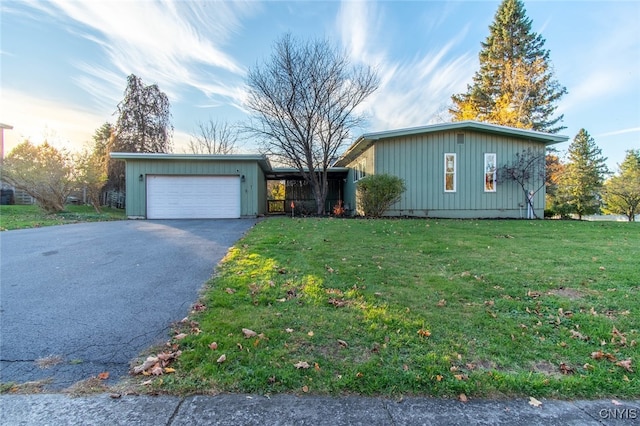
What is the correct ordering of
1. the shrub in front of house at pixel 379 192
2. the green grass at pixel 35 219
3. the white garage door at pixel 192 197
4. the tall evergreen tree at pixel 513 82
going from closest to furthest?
the green grass at pixel 35 219, the shrub in front of house at pixel 379 192, the white garage door at pixel 192 197, the tall evergreen tree at pixel 513 82

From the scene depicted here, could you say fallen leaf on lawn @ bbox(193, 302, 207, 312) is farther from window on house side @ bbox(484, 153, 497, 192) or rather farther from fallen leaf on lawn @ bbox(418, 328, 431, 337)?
window on house side @ bbox(484, 153, 497, 192)

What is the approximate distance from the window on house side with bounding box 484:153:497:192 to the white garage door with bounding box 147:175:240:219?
11111 mm

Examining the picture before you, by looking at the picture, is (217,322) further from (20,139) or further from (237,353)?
(20,139)

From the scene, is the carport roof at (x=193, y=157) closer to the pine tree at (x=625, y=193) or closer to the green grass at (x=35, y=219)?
the green grass at (x=35, y=219)

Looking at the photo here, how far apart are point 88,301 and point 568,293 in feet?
19.2

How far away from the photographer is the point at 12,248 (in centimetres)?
658

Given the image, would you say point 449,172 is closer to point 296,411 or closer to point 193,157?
point 193,157

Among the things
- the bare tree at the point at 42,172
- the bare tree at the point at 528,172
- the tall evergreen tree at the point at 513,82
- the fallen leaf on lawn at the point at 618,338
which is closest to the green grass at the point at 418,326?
the fallen leaf on lawn at the point at 618,338

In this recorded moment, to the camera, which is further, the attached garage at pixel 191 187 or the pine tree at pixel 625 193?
the pine tree at pixel 625 193

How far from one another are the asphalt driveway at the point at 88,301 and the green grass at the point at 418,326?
0.45 m

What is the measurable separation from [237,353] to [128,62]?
15181 millimetres

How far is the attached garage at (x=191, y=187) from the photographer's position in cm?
1413

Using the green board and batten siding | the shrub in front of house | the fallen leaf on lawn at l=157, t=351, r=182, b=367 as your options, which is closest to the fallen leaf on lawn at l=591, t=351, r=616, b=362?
the fallen leaf on lawn at l=157, t=351, r=182, b=367

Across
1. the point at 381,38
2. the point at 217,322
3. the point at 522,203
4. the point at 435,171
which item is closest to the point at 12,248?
the point at 217,322
